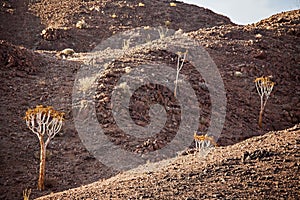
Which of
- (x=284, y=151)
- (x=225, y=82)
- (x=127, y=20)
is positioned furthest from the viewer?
(x=127, y=20)

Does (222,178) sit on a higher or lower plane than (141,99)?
lower

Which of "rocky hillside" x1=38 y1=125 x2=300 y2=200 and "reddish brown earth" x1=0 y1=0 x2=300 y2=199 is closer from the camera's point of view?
"rocky hillside" x1=38 y1=125 x2=300 y2=200

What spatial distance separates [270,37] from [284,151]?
1389 cm

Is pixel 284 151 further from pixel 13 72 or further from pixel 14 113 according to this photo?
pixel 13 72

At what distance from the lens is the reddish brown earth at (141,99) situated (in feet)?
20.9

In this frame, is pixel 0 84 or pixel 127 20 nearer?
pixel 0 84

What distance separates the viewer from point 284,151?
7.00 meters

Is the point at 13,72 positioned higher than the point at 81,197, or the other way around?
the point at 13,72

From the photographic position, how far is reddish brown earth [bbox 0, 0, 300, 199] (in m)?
6.37

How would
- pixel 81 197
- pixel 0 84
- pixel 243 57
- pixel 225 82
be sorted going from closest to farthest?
pixel 81 197 → pixel 0 84 → pixel 225 82 → pixel 243 57

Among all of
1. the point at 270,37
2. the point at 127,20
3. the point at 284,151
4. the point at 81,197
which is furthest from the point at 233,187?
the point at 127,20

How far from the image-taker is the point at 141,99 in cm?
1204

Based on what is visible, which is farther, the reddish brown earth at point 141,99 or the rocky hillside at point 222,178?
the reddish brown earth at point 141,99

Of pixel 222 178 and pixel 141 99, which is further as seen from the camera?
pixel 141 99
